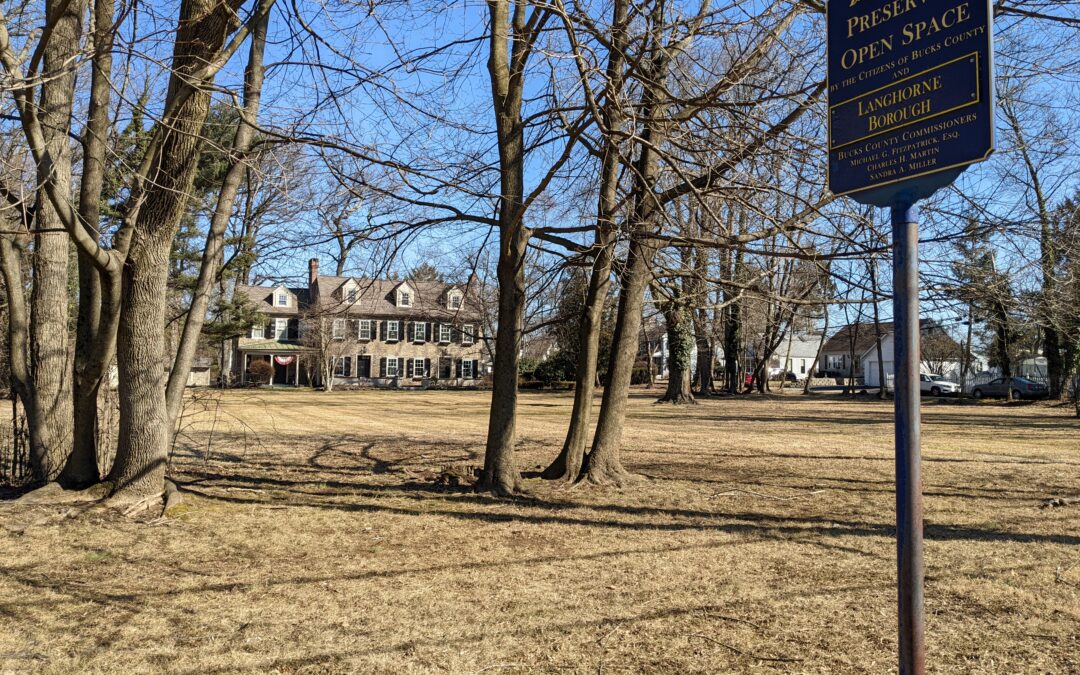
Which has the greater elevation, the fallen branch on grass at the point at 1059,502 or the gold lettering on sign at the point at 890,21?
the gold lettering on sign at the point at 890,21

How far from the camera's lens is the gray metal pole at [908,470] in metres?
2.54

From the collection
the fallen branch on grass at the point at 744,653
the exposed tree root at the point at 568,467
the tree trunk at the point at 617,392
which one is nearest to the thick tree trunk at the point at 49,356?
the exposed tree root at the point at 568,467

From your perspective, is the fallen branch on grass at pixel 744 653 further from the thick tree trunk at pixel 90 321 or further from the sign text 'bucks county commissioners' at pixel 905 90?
the thick tree trunk at pixel 90 321

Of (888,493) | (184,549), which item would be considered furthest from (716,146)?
(184,549)

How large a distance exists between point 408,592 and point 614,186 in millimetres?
5651

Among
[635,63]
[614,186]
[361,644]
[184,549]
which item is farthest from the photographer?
[614,186]

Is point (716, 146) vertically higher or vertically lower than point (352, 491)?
higher

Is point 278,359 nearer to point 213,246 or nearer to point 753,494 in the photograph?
point 213,246

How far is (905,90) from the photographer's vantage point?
2.73 meters

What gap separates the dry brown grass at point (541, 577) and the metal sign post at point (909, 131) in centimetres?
174

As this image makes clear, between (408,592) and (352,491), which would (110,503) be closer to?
(352,491)

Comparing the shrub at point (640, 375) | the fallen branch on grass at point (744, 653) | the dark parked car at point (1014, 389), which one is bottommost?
the fallen branch on grass at point (744, 653)

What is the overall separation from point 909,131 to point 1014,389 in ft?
142

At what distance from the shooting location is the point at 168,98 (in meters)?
7.64
